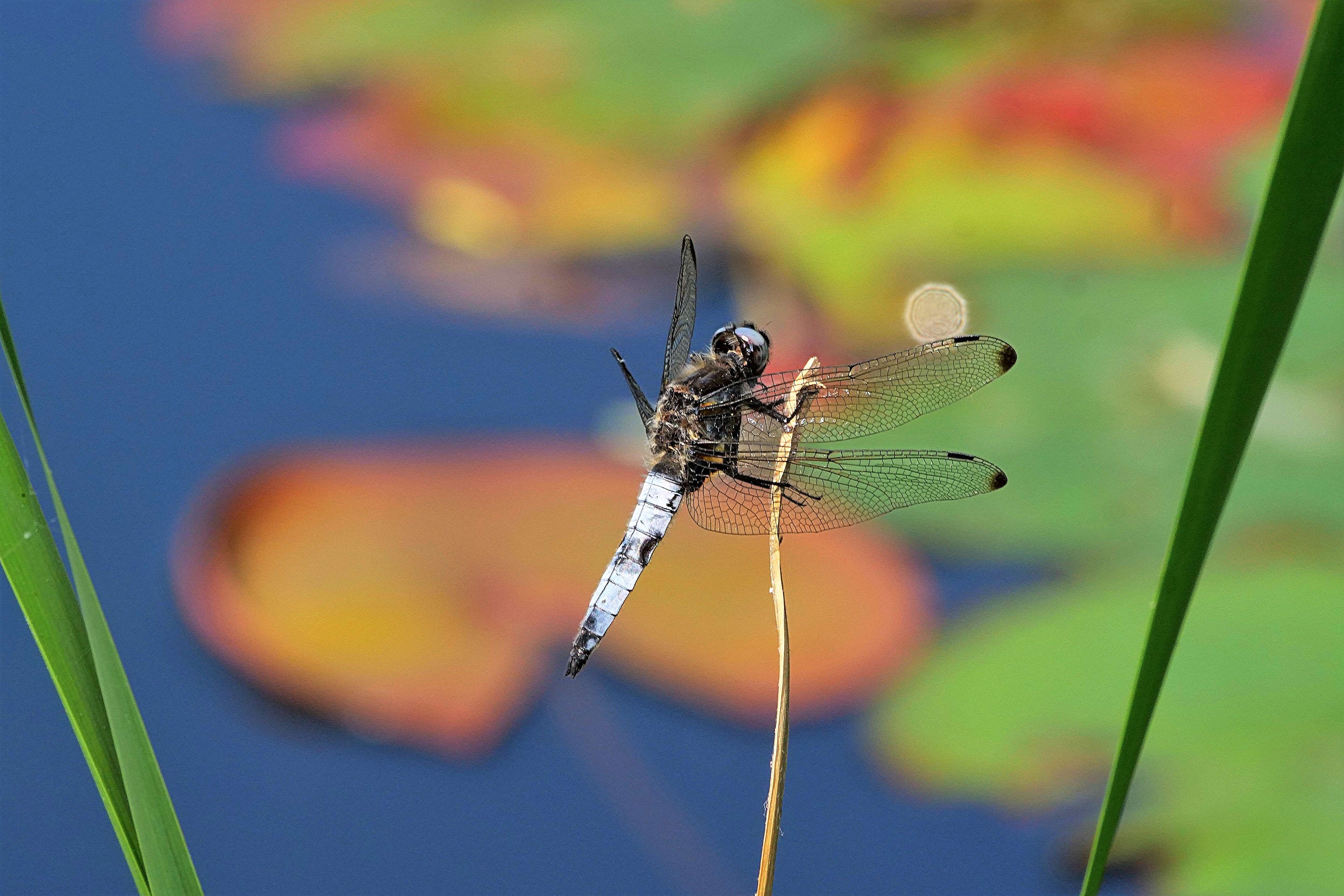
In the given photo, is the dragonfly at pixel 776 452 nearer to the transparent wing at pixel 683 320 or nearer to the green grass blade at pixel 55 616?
the transparent wing at pixel 683 320

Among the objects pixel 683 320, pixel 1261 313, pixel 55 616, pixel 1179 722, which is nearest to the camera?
pixel 1261 313

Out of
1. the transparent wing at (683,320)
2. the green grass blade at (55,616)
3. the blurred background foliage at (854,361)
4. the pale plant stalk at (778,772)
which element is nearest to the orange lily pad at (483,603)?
the blurred background foliage at (854,361)

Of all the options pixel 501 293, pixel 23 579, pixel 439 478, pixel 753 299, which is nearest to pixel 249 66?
pixel 501 293

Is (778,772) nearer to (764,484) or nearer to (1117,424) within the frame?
(764,484)

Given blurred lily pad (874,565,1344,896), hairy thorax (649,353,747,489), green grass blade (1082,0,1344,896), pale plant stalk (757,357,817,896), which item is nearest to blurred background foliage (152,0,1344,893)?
blurred lily pad (874,565,1344,896)

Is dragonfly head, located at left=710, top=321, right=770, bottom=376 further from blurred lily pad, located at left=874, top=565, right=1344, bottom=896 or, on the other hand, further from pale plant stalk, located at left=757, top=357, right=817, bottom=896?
blurred lily pad, located at left=874, top=565, right=1344, bottom=896

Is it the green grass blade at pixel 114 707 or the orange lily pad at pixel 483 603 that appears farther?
the orange lily pad at pixel 483 603

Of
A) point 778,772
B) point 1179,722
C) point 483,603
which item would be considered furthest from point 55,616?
point 1179,722
